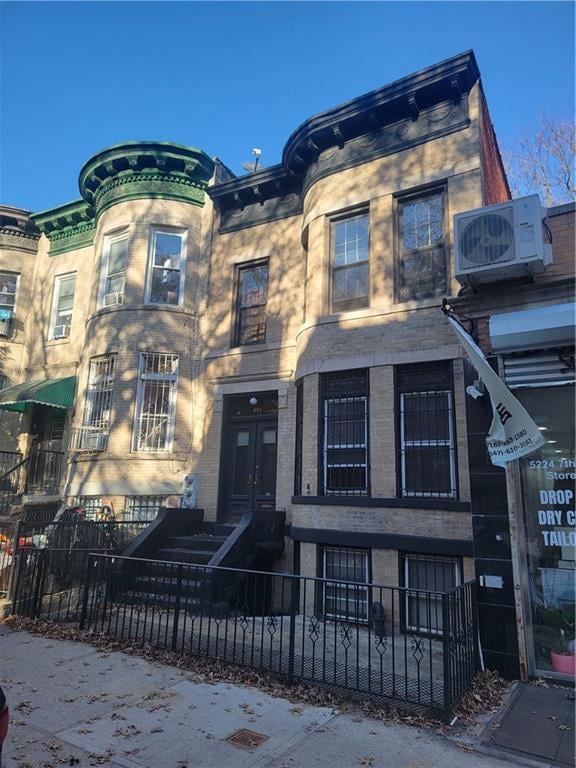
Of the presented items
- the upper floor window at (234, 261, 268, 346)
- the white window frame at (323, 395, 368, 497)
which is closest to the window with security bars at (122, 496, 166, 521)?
the upper floor window at (234, 261, 268, 346)

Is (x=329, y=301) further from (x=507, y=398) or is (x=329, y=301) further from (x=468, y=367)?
(x=507, y=398)

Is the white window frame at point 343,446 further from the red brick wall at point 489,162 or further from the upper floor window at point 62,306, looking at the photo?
the upper floor window at point 62,306

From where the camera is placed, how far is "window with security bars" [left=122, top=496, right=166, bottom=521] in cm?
1189

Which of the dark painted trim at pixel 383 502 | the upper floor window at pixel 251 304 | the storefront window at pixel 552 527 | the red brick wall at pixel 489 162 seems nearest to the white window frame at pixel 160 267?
the upper floor window at pixel 251 304

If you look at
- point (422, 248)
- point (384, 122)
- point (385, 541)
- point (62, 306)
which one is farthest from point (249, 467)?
point (62, 306)

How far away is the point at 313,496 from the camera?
931cm

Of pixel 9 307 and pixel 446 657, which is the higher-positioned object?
pixel 9 307

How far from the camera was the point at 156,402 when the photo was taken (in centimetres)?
1280

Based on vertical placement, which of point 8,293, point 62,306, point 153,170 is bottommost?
point 62,306

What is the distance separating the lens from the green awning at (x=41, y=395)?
13562 mm

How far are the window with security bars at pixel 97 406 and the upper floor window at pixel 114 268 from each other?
5.34 feet

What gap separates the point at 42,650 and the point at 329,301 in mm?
7191

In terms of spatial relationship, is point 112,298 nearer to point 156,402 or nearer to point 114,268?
point 114,268

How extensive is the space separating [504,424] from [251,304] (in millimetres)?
7443
